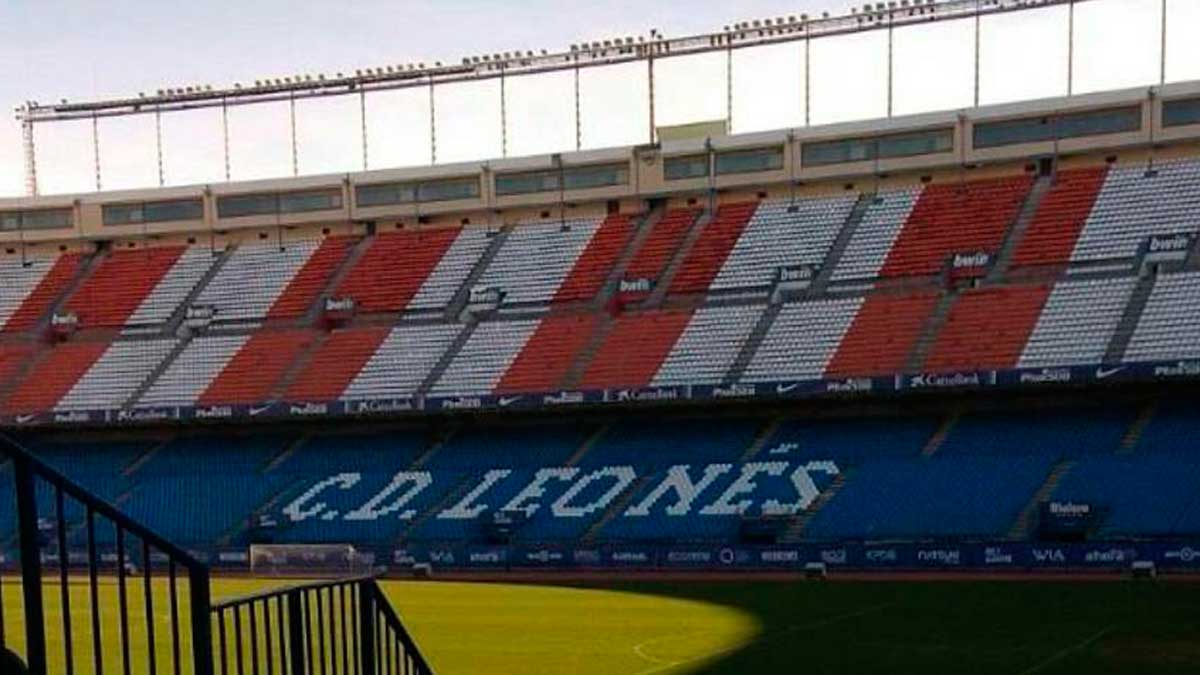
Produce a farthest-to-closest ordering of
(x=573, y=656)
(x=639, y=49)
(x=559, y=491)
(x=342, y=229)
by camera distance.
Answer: (x=342, y=229) < (x=639, y=49) < (x=559, y=491) < (x=573, y=656)

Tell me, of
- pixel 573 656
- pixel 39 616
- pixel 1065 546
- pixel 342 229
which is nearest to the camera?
pixel 39 616

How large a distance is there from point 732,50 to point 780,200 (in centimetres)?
637

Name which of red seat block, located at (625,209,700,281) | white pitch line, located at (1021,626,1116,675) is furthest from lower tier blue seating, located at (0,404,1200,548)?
white pitch line, located at (1021,626,1116,675)

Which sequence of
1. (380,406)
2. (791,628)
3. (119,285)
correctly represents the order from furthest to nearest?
(119,285) → (380,406) → (791,628)

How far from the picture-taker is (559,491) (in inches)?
1358

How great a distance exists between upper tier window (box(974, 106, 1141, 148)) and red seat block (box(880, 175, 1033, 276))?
1413 mm

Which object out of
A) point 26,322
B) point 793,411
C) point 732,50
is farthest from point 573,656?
point 26,322

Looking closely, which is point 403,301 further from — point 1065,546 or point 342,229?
point 1065,546

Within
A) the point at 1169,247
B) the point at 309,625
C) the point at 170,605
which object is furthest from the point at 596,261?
the point at 170,605

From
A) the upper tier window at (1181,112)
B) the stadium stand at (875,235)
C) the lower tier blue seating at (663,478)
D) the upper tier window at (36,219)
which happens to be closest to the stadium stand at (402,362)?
the lower tier blue seating at (663,478)

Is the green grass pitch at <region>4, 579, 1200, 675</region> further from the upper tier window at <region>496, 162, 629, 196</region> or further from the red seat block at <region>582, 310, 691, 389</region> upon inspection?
the upper tier window at <region>496, 162, 629, 196</region>

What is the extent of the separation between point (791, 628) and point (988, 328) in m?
16.7

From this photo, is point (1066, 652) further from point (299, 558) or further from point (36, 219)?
point (36, 219)

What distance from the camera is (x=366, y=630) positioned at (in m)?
7.96
